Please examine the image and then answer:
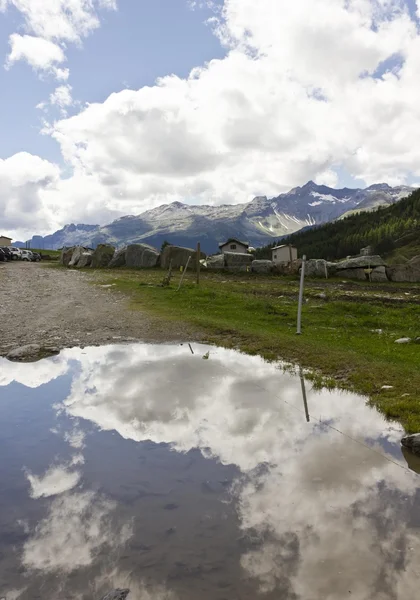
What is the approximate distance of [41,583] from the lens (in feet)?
16.0

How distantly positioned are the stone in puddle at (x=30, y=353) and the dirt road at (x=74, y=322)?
0.56m

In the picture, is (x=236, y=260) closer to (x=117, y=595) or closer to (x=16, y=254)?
(x=16, y=254)

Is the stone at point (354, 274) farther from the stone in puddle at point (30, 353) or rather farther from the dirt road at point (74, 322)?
the stone in puddle at point (30, 353)

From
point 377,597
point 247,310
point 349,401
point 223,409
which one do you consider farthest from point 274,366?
point 247,310

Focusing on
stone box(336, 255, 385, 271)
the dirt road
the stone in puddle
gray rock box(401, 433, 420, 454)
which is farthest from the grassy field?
stone box(336, 255, 385, 271)

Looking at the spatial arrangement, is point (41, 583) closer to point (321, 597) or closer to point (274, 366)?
point (321, 597)

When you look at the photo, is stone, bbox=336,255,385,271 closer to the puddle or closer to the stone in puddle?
the puddle

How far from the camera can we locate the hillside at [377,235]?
124m

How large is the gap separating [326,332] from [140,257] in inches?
1957

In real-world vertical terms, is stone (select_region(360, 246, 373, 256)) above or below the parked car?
above

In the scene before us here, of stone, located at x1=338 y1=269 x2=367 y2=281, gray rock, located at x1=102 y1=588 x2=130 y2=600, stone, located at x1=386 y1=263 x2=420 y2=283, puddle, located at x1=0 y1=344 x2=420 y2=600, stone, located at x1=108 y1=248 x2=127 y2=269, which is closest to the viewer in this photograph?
gray rock, located at x1=102 y1=588 x2=130 y2=600

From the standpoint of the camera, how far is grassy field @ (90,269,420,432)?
1252 cm

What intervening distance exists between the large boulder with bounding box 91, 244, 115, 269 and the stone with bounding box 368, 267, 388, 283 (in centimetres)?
4250

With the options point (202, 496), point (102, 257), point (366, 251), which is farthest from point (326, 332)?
point (366, 251)
